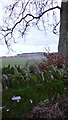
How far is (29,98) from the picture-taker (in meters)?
5.01

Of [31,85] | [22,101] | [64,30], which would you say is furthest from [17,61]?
[22,101]

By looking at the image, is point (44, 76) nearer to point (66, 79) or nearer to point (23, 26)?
point (66, 79)

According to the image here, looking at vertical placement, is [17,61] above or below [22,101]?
above

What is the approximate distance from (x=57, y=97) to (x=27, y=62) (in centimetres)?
177

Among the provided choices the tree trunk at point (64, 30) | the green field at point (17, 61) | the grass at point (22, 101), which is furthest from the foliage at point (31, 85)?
the tree trunk at point (64, 30)

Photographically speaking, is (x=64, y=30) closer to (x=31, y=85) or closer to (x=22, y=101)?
(x=31, y=85)

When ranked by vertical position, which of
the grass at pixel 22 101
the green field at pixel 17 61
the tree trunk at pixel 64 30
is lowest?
the grass at pixel 22 101

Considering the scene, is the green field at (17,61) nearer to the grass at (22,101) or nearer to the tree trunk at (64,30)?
the tree trunk at (64,30)

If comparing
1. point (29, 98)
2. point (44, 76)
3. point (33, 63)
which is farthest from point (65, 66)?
point (29, 98)

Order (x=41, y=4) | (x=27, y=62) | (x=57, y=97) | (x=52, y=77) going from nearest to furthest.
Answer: (x=57, y=97) < (x=52, y=77) < (x=27, y=62) < (x=41, y=4)

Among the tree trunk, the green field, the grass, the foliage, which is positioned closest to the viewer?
the grass

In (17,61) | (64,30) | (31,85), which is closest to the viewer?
(31,85)

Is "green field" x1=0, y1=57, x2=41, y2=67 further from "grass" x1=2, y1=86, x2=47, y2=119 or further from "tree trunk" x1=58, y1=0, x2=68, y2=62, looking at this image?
"grass" x1=2, y1=86, x2=47, y2=119

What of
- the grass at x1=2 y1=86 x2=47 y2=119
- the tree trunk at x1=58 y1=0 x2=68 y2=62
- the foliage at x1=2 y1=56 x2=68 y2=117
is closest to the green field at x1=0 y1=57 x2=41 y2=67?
the foliage at x1=2 y1=56 x2=68 y2=117
